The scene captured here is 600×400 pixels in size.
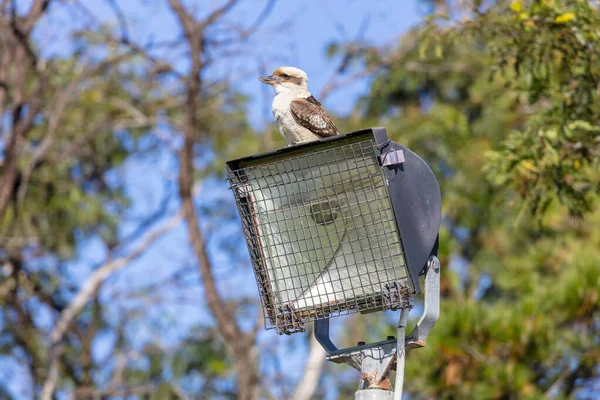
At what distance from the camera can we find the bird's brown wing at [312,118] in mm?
4941

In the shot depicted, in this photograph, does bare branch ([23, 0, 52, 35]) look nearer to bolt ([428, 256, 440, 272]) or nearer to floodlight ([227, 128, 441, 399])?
floodlight ([227, 128, 441, 399])

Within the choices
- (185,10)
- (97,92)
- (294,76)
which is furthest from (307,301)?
(97,92)

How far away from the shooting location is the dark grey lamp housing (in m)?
3.37

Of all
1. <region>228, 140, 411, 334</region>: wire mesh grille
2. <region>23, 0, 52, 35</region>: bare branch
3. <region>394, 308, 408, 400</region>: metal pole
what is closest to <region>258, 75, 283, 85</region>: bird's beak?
<region>228, 140, 411, 334</region>: wire mesh grille

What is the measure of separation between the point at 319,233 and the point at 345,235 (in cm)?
10

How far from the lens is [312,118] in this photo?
16.2 ft

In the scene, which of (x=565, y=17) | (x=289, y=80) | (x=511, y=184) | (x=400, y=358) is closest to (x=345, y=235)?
(x=400, y=358)

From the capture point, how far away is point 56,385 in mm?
13930

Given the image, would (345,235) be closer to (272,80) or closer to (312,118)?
(312,118)

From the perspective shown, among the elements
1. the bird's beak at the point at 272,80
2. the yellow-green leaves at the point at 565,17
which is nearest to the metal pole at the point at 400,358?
the yellow-green leaves at the point at 565,17

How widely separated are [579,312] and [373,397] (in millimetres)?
5764

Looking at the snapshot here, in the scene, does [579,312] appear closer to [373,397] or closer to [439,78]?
[373,397]

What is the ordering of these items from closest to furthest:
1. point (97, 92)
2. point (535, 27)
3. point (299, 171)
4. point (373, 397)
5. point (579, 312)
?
point (373, 397) < point (299, 171) < point (535, 27) < point (579, 312) < point (97, 92)

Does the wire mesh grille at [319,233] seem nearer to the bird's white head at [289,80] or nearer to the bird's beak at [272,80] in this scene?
the bird's white head at [289,80]
